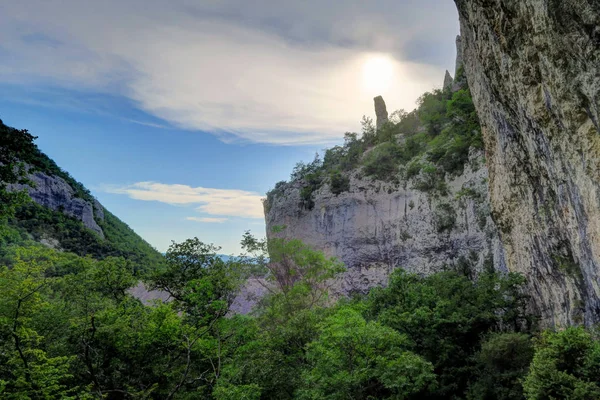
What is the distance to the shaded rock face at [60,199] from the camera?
46750 mm

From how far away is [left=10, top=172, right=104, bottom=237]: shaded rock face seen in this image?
46.8 metres

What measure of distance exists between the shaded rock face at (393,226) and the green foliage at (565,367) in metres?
11.5

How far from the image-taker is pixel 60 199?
48594 mm

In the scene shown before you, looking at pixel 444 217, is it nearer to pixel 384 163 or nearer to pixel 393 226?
pixel 393 226

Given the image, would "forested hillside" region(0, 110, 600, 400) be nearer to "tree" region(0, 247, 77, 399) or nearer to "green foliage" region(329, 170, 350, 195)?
"tree" region(0, 247, 77, 399)

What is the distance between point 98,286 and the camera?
15.8 meters

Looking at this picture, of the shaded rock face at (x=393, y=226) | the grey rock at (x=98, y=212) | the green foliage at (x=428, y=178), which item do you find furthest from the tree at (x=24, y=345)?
the grey rock at (x=98, y=212)

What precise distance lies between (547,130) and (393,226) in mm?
24803

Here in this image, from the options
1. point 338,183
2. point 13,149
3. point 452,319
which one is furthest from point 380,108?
point 13,149

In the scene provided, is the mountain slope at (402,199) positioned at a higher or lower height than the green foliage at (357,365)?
higher

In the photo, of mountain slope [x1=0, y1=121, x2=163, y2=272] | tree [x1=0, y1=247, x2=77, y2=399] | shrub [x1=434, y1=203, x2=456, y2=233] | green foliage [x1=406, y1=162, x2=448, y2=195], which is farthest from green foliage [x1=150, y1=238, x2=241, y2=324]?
mountain slope [x1=0, y1=121, x2=163, y2=272]

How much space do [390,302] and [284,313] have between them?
16.9 feet

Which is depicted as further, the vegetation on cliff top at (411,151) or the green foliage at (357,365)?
the vegetation on cliff top at (411,151)

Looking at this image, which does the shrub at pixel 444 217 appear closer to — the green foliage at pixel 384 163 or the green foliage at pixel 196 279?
the green foliage at pixel 384 163
